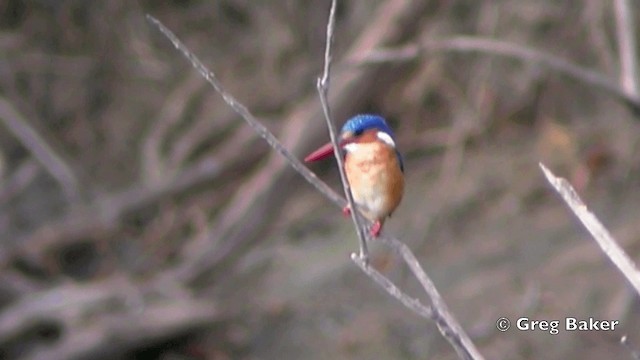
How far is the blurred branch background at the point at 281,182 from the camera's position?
535cm

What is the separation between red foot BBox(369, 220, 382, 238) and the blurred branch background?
3.03 meters

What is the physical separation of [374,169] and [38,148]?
3994 millimetres

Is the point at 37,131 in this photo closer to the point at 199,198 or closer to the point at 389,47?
the point at 199,198

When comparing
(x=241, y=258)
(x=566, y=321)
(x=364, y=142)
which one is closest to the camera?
(x=364, y=142)

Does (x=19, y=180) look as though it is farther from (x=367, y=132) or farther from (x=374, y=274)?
(x=374, y=274)

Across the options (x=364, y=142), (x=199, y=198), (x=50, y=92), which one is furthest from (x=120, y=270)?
(x=364, y=142)

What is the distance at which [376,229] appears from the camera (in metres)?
1.94

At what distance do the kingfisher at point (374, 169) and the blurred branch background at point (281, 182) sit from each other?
119 inches

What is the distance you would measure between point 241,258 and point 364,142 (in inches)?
158

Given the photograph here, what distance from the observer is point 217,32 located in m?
6.68

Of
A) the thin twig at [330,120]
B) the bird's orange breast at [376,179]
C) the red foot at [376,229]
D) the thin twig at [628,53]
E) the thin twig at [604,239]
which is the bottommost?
the thin twig at [604,239]

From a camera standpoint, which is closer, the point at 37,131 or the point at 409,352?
the point at 409,352

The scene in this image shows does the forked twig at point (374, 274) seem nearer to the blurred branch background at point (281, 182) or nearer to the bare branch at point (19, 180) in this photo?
the blurred branch background at point (281, 182)

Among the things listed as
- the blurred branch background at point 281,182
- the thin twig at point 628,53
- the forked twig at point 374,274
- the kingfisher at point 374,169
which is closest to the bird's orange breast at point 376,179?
the kingfisher at point 374,169
